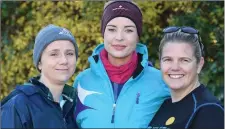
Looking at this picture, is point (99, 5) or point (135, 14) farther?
point (99, 5)

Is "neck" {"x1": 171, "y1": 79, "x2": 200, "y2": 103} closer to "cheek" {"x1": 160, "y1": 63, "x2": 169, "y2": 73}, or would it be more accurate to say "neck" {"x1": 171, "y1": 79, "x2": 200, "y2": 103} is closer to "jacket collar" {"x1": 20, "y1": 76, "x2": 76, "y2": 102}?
"cheek" {"x1": 160, "y1": 63, "x2": 169, "y2": 73}

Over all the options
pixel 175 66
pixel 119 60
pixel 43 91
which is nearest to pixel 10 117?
pixel 43 91

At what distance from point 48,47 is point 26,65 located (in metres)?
→ 3.42

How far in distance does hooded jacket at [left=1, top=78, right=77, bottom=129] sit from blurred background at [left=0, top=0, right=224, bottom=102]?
9.69 feet

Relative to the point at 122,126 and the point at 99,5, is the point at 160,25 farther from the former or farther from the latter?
the point at 122,126

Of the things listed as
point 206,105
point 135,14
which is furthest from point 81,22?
point 206,105

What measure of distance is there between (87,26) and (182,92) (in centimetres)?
324

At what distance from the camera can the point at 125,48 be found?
3.92 metres

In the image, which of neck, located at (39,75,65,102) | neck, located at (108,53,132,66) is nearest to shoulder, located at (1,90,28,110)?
neck, located at (39,75,65,102)

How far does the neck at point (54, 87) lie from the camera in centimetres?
371

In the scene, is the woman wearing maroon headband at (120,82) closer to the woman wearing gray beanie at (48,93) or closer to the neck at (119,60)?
the neck at (119,60)

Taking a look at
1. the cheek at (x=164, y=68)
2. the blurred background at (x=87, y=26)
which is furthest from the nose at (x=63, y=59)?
the blurred background at (x=87, y=26)

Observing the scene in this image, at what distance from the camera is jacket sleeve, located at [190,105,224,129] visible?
11.0ft

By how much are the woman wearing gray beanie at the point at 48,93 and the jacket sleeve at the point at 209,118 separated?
870 millimetres
